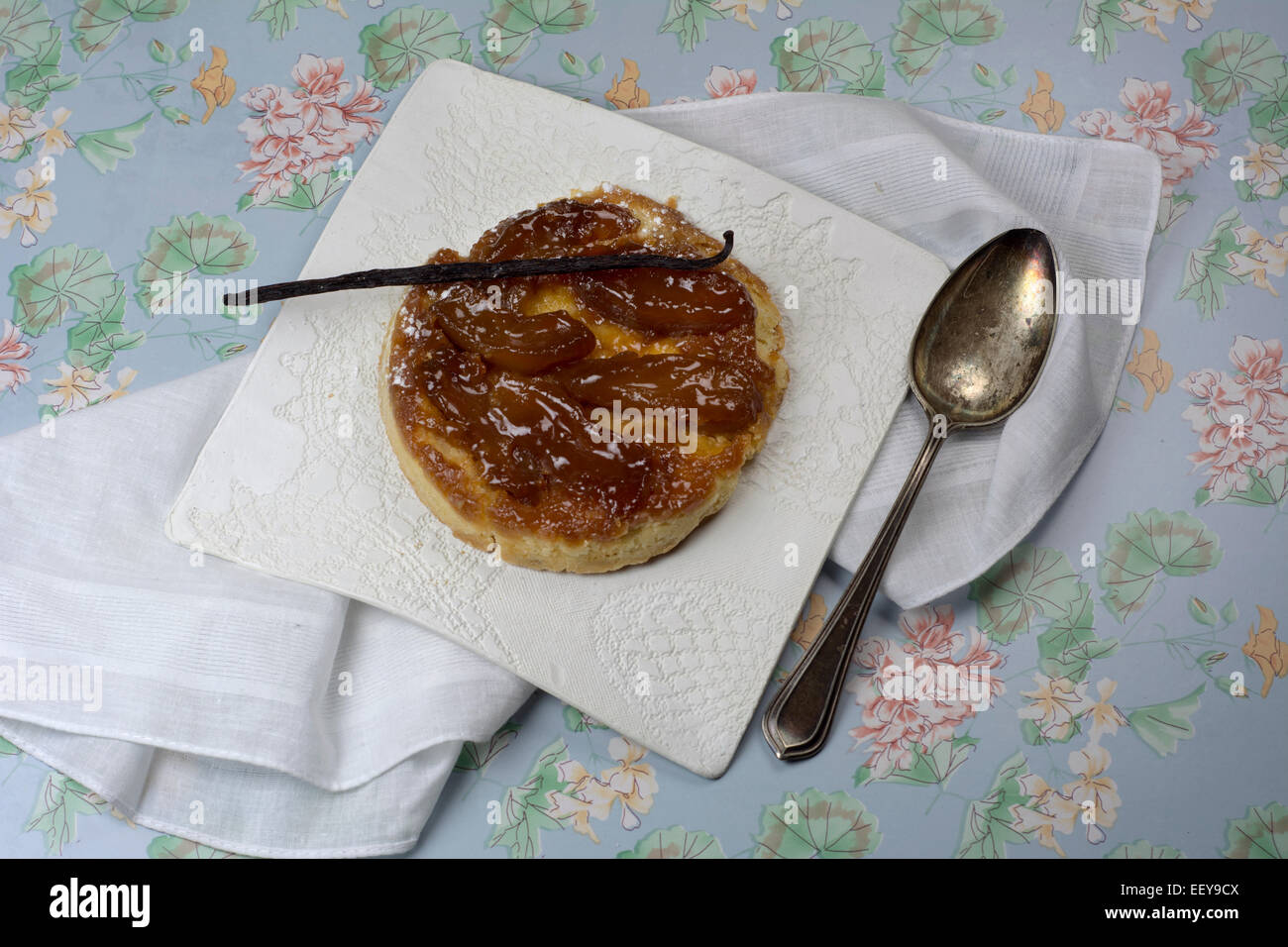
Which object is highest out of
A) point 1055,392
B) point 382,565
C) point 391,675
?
point 1055,392

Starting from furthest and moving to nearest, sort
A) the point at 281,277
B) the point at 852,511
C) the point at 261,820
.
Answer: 1. the point at 281,277
2. the point at 852,511
3. the point at 261,820

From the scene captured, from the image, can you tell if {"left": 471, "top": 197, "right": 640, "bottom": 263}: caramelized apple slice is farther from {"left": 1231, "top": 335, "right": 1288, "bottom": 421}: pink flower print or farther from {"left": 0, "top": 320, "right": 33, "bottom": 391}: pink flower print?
{"left": 1231, "top": 335, "right": 1288, "bottom": 421}: pink flower print

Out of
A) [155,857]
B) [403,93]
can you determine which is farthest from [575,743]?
[403,93]

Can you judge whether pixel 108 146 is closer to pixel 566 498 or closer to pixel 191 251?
pixel 191 251

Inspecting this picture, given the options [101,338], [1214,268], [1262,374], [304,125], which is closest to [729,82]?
[304,125]

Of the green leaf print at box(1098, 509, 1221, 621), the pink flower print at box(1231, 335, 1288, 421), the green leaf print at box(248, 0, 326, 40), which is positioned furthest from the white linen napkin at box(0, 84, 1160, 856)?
the green leaf print at box(248, 0, 326, 40)

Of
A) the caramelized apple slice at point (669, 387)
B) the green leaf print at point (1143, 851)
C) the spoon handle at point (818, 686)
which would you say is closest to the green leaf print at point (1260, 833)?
the green leaf print at point (1143, 851)

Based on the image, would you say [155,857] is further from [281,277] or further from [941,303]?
[941,303]
